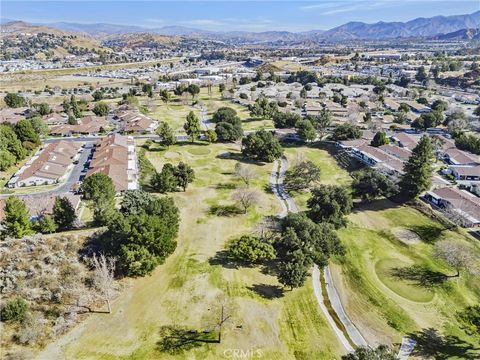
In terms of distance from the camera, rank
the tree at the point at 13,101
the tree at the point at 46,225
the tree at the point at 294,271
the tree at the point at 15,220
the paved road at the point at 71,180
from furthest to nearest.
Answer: the tree at the point at 13,101, the paved road at the point at 71,180, the tree at the point at 46,225, the tree at the point at 15,220, the tree at the point at 294,271

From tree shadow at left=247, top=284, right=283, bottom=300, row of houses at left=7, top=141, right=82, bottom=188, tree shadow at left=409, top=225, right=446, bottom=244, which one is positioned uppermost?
row of houses at left=7, top=141, right=82, bottom=188

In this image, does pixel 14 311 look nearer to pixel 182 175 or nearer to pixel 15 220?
pixel 15 220

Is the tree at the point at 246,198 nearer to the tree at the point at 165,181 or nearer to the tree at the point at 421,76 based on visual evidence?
the tree at the point at 165,181

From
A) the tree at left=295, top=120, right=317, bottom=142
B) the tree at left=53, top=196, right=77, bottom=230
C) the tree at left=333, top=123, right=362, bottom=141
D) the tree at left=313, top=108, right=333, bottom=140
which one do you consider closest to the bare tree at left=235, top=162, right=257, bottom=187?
the tree at left=295, top=120, right=317, bottom=142

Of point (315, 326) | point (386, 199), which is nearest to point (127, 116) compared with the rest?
point (386, 199)

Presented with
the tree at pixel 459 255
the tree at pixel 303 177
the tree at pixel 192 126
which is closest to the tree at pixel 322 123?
the tree at pixel 303 177

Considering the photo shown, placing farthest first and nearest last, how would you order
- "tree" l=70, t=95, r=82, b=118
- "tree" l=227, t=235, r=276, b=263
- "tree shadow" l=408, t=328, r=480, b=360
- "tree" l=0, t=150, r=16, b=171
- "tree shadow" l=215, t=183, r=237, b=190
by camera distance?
"tree" l=70, t=95, r=82, b=118
"tree" l=0, t=150, r=16, b=171
"tree shadow" l=215, t=183, r=237, b=190
"tree" l=227, t=235, r=276, b=263
"tree shadow" l=408, t=328, r=480, b=360

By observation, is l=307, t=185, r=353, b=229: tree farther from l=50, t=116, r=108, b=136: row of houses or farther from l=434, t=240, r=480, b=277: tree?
l=50, t=116, r=108, b=136: row of houses
